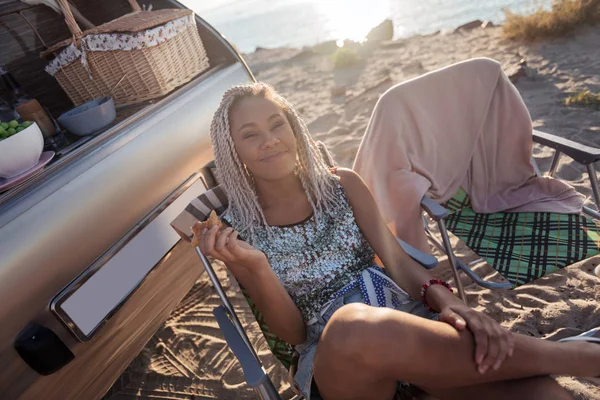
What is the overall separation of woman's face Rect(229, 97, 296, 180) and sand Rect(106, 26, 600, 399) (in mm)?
1394

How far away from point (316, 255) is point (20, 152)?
4.25ft

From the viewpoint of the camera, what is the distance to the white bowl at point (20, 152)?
1.61 m

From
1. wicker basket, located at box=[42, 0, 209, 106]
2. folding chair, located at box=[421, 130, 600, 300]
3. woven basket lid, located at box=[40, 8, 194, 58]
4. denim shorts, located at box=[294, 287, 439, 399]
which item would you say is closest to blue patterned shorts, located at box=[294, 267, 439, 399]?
denim shorts, located at box=[294, 287, 439, 399]

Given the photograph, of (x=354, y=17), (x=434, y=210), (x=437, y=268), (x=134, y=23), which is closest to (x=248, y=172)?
(x=434, y=210)

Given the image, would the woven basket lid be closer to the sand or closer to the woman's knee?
the woman's knee

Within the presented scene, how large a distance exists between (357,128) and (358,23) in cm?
1238

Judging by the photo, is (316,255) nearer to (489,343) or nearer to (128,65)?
(489,343)

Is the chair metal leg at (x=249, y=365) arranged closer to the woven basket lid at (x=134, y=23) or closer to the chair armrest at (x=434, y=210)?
the chair armrest at (x=434, y=210)

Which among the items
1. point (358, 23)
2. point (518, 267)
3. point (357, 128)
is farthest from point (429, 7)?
point (518, 267)

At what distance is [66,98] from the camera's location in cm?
277

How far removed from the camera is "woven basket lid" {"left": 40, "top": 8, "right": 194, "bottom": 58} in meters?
2.23

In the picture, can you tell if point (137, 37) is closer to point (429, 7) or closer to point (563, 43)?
point (563, 43)

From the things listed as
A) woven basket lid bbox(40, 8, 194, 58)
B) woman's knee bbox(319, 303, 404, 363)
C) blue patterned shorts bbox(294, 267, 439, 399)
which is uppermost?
woven basket lid bbox(40, 8, 194, 58)

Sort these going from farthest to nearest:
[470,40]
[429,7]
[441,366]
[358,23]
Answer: [358,23] → [429,7] → [470,40] → [441,366]
